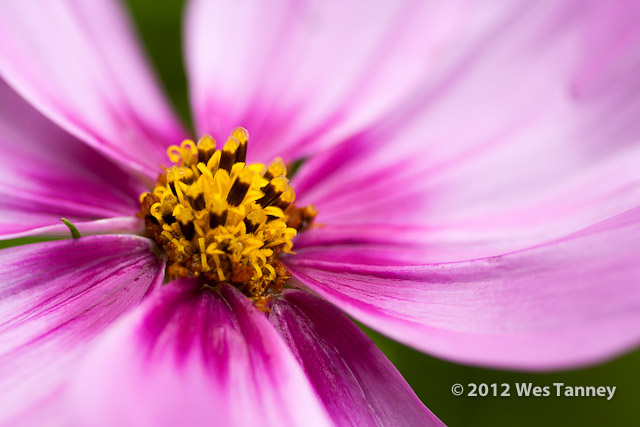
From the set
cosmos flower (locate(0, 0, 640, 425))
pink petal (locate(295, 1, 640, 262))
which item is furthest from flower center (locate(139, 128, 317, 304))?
pink petal (locate(295, 1, 640, 262))

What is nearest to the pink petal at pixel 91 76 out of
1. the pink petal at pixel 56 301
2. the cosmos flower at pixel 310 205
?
the cosmos flower at pixel 310 205

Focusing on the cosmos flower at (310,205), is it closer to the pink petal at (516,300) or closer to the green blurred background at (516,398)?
the pink petal at (516,300)

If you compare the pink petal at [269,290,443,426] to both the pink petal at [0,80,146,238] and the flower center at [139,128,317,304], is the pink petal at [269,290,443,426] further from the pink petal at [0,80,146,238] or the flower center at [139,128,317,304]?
the pink petal at [0,80,146,238]

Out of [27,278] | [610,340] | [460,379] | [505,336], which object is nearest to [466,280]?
[505,336]

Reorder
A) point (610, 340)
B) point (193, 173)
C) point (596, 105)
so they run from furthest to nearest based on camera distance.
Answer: point (596, 105) → point (193, 173) → point (610, 340)

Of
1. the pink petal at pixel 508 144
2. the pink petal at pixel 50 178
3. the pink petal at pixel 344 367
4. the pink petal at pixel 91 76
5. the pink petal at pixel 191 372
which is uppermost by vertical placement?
the pink petal at pixel 508 144

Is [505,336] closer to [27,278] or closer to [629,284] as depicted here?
[629,284]

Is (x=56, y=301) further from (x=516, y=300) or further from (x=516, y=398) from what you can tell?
(x=516, y=398)
